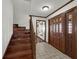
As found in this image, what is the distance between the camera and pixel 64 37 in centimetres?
457

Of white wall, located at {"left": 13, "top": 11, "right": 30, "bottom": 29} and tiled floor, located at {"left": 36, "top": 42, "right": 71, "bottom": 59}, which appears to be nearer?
tiled floor, located at {"left": 36, "top": 42, "right": 71, "bottom": 59}

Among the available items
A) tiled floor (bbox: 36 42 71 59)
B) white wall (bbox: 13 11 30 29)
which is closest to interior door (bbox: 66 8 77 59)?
tiled floor (bbox: 36 42 71 59)

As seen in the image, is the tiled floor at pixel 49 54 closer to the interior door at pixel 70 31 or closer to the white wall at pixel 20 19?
the interior door at pixel 70 31

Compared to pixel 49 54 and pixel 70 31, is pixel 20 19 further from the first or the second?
pixel 70 31

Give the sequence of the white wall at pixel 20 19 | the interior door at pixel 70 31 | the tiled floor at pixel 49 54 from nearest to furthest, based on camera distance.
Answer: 1. the interior door at pixel 70 31
2. the tiled floor at pixel 49 54
3. the white wall at pixel 20 19

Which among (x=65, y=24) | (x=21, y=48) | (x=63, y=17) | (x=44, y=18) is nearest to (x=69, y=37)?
(x=65, y=24)

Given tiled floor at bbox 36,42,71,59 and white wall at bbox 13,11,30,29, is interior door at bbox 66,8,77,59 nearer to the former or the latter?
tiled floor at bbox 36,42,71,59

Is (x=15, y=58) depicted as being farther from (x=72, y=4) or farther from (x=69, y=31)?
(x=72, y=4)

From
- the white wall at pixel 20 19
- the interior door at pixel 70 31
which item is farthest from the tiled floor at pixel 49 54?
the white wall at pixel 20 19

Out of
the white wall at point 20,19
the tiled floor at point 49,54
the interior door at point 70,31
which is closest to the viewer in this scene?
the interior door at point 70,31

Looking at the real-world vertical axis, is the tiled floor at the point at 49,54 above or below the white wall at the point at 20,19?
below

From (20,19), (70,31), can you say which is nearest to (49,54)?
(70,31)

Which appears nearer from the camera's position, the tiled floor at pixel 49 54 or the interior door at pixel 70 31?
the interior door at pixel 70 31

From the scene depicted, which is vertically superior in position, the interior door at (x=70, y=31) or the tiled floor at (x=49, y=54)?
the interior door at (x=70, y=31)
